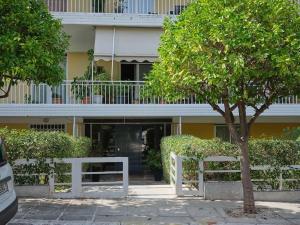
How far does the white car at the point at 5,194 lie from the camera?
777cm

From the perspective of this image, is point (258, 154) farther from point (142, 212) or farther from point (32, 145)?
point (32, 145)

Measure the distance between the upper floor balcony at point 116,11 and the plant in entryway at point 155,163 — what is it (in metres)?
5.26

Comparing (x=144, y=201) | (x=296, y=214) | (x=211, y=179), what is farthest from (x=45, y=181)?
(x=296, y=214)

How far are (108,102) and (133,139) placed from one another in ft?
10.2

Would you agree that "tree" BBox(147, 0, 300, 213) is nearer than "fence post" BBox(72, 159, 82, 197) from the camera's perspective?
Yes

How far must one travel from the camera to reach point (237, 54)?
32.6 feet

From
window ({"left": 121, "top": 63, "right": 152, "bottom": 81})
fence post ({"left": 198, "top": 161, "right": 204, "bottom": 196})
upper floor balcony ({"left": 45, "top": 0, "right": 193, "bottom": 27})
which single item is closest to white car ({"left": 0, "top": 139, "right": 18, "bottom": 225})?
fence post ({"left": 198, "top": 161, "right": 204, "bottom": 196})

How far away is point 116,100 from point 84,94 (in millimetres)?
1293

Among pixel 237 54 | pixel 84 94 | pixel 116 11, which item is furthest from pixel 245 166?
pixel 116 11

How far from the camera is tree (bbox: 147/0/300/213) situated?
9.70 metres

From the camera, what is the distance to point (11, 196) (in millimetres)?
8258

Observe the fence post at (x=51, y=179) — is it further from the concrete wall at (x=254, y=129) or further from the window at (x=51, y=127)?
the concrete wall at (x=254, y=129)

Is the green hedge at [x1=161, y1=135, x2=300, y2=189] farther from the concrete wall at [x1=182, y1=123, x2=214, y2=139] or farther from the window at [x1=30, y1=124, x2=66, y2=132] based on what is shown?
the window at [x1=30, y1=124, x2=66, y2=132]

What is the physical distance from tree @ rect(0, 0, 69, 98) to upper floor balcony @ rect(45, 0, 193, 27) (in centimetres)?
843
